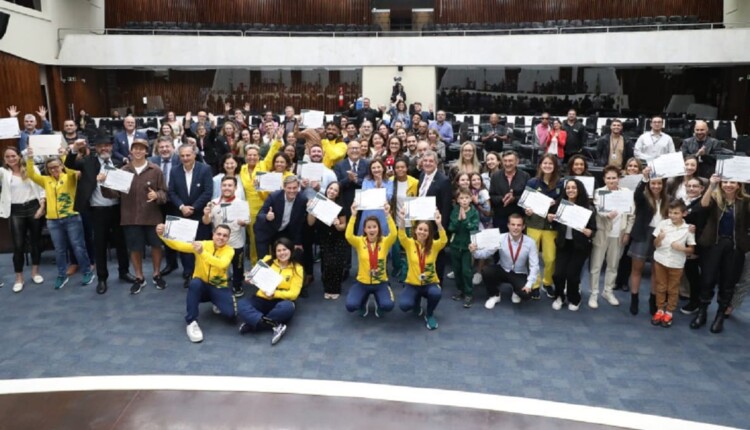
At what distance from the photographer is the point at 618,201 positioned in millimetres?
5910

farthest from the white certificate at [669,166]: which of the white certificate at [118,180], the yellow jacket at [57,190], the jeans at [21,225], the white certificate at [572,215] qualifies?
the jeans at [21,225]

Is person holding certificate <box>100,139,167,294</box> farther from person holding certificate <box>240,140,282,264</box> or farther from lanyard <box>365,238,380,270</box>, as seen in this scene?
lanyard <box>365,238,380,270</box>

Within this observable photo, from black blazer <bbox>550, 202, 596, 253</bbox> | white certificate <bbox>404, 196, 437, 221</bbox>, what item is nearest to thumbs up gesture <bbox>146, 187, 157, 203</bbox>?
white certificate <bbox>404, 196, 437, 221</bbox>

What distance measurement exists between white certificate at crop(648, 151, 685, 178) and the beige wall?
44.5 ft

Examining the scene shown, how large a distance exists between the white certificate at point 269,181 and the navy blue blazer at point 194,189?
0.67m

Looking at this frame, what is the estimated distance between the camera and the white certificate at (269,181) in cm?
632

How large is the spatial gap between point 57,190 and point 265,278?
2.90 m

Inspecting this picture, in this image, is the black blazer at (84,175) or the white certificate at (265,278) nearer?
the white certificate at (265,278)

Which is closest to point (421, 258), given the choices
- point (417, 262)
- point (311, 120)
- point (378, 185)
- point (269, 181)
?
point (417, 262)

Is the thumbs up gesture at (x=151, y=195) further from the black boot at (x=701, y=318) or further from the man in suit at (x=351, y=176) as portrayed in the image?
the black boot at (x=701, y=318)

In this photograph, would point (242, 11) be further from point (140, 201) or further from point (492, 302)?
point (492, 302)

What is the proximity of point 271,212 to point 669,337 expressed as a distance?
419cm

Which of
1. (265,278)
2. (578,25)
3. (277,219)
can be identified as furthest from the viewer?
(578,25)

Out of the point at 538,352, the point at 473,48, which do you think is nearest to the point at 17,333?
the point at 538,352
